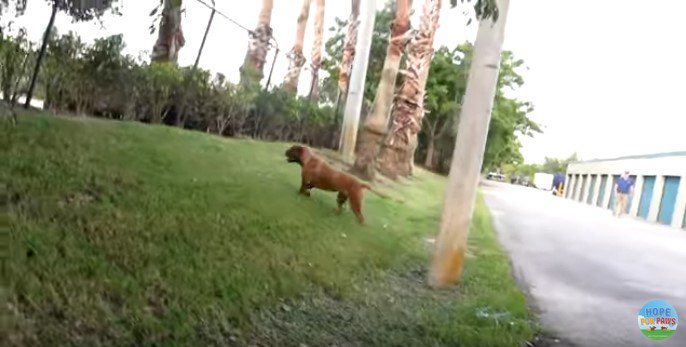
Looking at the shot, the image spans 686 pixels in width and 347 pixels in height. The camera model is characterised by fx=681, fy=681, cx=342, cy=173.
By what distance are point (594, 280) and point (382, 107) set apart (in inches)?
278

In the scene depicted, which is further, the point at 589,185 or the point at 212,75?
the point at 589,185

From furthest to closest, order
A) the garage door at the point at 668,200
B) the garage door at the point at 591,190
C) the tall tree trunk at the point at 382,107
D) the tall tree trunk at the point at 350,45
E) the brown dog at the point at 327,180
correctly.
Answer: the garage door at the point at 591,190 < the garage door at the point at 668,200 < the tall tree trunk at the point at 350,45 < the tall tree trunk at the point at 382,107 < the brown dog at the point at 327,180

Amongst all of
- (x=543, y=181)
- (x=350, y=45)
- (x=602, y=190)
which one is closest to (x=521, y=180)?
(x=543, y=181)

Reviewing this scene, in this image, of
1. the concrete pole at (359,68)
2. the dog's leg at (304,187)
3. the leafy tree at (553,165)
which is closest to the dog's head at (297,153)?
the dog's leg at (304,187)

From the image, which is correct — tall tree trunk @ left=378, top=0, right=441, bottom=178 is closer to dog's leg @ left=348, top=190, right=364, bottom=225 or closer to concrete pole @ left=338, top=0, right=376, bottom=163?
concrete pole @ left=338, top=0, right=376, bottom=163

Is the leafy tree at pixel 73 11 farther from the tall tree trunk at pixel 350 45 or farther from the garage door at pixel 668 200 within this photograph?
the garage door at pixel 668 200

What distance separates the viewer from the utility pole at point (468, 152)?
6.82m

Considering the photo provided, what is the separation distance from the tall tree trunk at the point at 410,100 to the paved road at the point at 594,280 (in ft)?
15.4

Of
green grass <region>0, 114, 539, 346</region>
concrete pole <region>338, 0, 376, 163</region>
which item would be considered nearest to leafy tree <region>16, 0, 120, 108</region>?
green grass <region>0, 114, 539, 346</region>

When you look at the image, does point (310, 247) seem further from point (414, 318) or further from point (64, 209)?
point (64, 209)

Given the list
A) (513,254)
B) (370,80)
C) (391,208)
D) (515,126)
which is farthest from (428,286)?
(515,126)

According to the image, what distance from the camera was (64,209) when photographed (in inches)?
183

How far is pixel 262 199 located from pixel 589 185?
4580cm

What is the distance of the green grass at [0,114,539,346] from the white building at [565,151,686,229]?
76.3 ft
